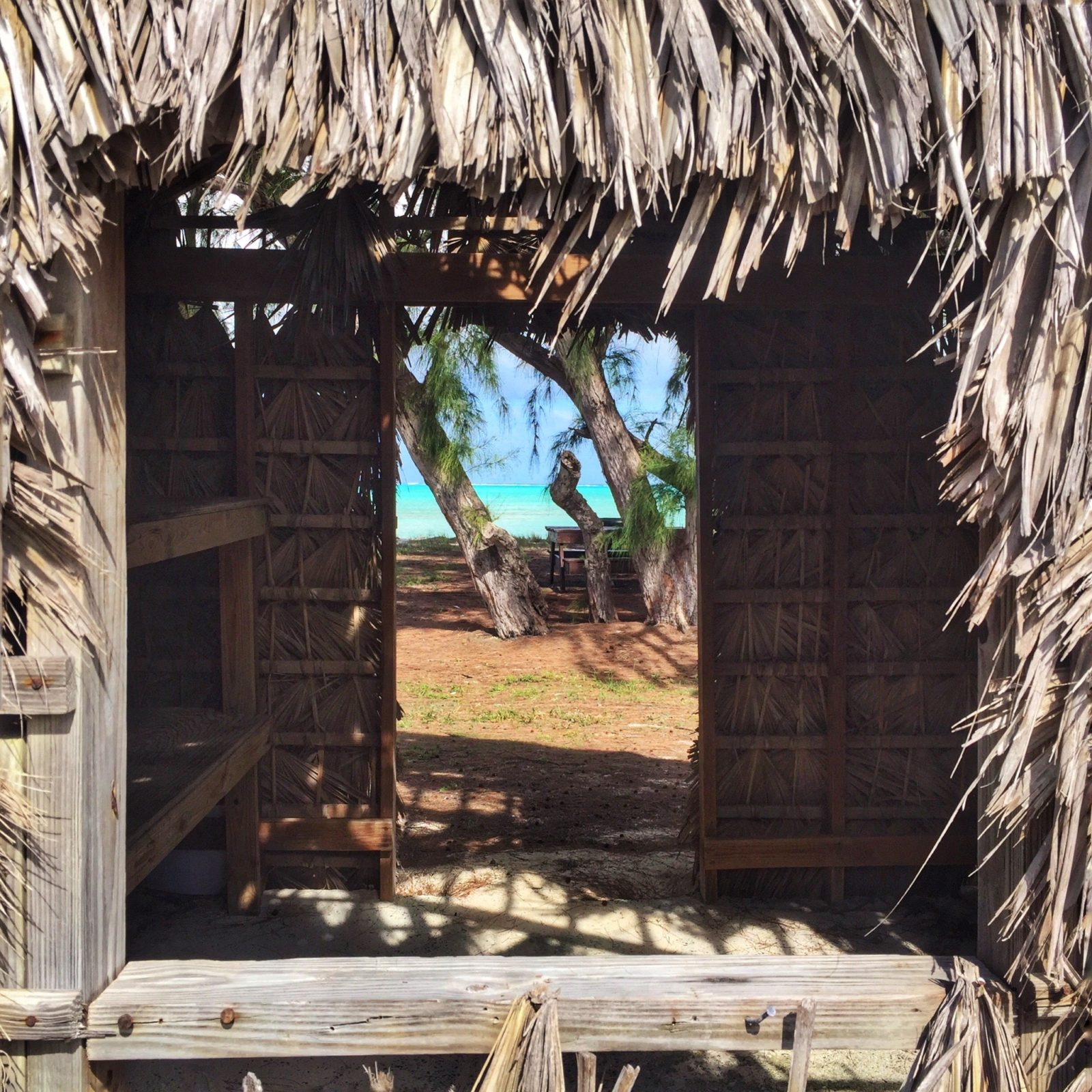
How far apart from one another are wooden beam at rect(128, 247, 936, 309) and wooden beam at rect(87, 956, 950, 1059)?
2.13m

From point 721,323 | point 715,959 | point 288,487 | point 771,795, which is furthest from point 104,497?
point 771,795

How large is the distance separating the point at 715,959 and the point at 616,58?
183 cm

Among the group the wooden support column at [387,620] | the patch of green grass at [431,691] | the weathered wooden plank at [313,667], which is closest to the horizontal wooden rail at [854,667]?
the wooden support column at [387,620]

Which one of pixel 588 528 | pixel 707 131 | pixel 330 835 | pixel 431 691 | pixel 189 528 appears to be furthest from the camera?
pixel 588 528

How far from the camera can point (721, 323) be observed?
13.9 ft

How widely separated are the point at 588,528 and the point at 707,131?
995 centimetres

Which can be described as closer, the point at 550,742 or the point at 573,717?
the point at 550,742

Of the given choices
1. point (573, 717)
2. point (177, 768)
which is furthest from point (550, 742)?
point (177, 768)

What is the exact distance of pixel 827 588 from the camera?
4.30m

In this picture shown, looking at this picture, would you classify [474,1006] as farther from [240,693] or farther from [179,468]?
[179,468]

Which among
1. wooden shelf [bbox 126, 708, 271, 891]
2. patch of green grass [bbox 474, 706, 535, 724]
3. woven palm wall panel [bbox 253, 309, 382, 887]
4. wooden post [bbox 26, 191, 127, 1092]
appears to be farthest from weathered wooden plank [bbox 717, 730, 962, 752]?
patch of green grass [bbox 474, 706, 535, 724]

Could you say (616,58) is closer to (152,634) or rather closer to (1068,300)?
(1068,300)

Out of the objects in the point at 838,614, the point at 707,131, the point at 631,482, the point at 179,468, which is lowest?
the point at 838,614

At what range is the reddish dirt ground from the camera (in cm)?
520
